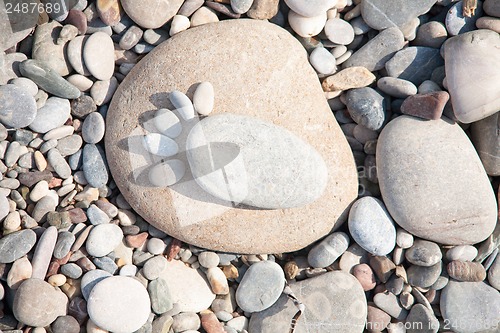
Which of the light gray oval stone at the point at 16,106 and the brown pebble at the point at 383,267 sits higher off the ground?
the light gray oval stone at the point at 16,106

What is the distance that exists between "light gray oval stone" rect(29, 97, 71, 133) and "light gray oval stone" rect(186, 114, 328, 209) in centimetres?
71

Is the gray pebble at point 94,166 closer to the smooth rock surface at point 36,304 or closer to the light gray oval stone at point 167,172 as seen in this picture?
the light gray oval stone at point 167,172

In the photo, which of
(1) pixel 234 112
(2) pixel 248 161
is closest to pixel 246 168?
(2) pixel 248 161

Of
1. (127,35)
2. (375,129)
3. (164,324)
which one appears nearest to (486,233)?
(375,129)

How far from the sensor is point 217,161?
2.50 m

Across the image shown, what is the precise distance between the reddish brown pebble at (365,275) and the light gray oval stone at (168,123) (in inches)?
47.4

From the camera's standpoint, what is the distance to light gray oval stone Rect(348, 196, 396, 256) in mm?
2678

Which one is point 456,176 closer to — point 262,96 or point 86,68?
point 262,96

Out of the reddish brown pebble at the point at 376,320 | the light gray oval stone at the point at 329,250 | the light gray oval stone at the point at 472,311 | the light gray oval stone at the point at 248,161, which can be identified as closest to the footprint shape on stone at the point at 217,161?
the light gray oval stone at the point at 248,161

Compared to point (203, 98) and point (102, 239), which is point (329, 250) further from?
point (102, 239)

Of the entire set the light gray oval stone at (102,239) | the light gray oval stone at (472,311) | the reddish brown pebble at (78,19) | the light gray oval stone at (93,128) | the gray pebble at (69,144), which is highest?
the reddish brown pebble at (78,19)

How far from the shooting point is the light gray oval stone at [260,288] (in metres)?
2.69

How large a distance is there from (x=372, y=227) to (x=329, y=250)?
25 centimetres

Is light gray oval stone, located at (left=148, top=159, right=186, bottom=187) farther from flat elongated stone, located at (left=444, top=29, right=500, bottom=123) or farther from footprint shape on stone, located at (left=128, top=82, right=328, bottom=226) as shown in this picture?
flat elongated stone, located at (left=444, top=29, right=500, bottom=123)
